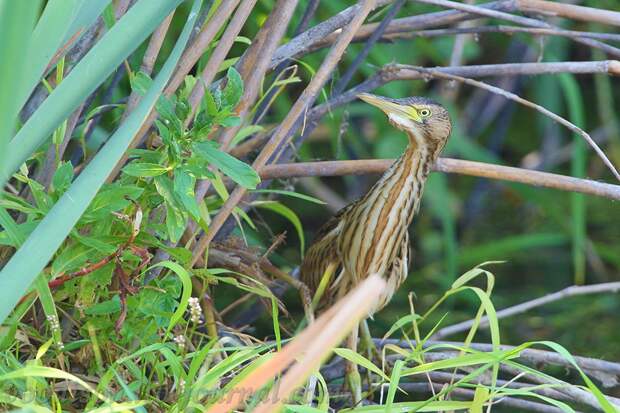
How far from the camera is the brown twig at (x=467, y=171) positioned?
1959mm

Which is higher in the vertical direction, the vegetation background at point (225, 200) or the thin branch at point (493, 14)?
the thin branch at point (493, 14)

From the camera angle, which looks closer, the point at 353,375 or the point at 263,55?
the point at 263,55

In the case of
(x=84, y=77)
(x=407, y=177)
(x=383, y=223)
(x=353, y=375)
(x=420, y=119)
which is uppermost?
(x=84, y=77)

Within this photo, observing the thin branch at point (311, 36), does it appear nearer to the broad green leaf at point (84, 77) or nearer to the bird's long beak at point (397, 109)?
the bird's long beak at point (397, 109)

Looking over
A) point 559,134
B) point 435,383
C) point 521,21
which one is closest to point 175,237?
point 435,383

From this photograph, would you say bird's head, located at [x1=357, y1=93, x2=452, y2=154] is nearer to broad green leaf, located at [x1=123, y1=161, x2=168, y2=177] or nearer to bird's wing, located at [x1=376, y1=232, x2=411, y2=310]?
bird's wing, located at [x1=376, y1=232, x2=411, y2=310]

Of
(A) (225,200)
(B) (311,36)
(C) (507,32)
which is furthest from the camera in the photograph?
(C) (507,32)

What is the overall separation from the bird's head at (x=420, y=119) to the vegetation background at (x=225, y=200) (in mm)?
127

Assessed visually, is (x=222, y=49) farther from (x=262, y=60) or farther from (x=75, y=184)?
(x=75, y=184)

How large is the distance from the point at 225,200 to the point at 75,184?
2.01 ft

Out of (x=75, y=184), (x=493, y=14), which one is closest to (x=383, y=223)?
(x=493, y=14)

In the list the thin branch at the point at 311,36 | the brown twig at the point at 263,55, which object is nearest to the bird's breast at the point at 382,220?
the thin branch at the point at 311,36

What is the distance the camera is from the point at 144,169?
61.1 inches

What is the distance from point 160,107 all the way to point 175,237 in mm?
198
